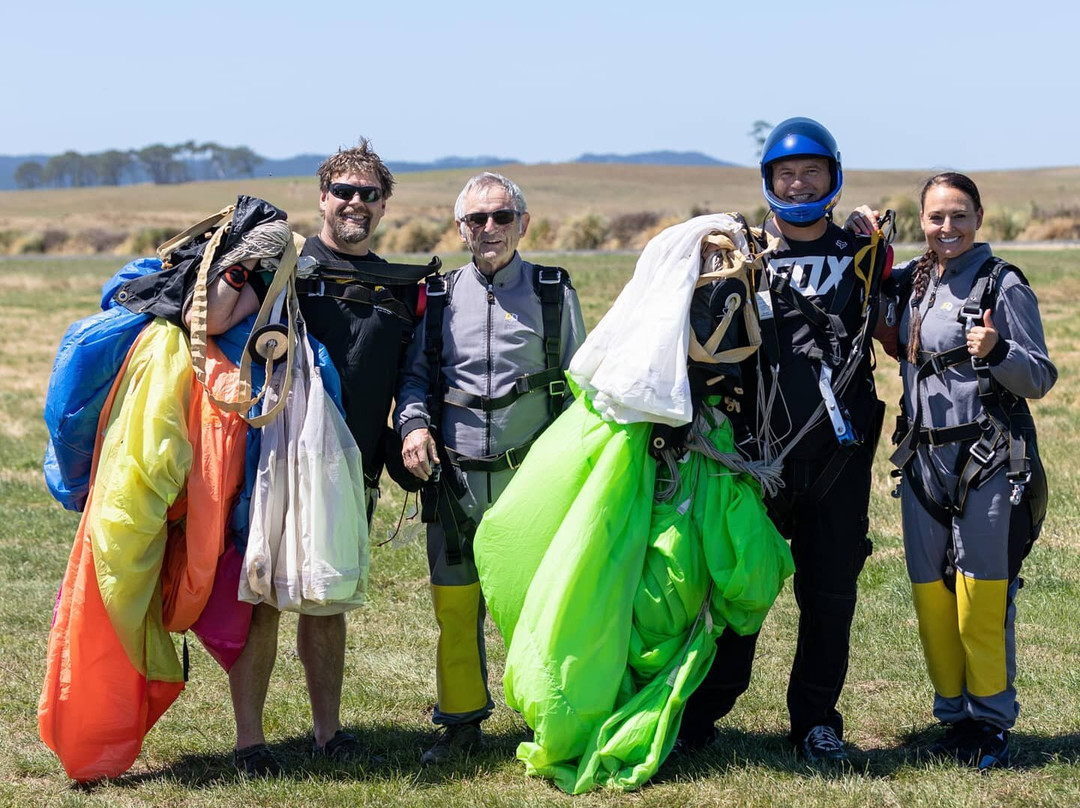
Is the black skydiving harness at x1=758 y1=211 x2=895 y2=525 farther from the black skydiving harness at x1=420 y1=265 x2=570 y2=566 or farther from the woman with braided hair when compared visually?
the black skydiving harness at x1=420 y1=265 x2=570 y2=566

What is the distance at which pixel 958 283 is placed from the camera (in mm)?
4055

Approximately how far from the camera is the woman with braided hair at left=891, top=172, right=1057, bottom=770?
155 inches

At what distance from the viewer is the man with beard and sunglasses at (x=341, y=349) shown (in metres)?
4.14

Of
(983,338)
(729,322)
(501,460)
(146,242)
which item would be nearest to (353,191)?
(501,460)

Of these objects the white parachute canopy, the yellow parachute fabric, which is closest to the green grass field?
the yellow parachute fabric

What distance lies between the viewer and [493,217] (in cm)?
421

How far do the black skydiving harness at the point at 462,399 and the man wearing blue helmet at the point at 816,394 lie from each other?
678mm

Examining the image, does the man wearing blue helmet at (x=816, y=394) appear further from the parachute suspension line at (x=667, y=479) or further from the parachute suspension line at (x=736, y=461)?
the parachute suspension line at (x=667, y=479)

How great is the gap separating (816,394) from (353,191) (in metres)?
1.68

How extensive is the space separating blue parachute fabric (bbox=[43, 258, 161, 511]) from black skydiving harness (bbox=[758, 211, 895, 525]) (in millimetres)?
2035

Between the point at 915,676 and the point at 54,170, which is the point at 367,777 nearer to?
the point at 915,676

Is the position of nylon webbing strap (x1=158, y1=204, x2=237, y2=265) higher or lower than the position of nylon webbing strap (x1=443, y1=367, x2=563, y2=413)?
higher

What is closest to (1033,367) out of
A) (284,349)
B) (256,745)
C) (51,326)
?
(284,349)

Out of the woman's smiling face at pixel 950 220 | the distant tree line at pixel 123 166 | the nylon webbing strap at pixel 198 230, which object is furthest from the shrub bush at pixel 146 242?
the distant tree line at pixel 123 166
